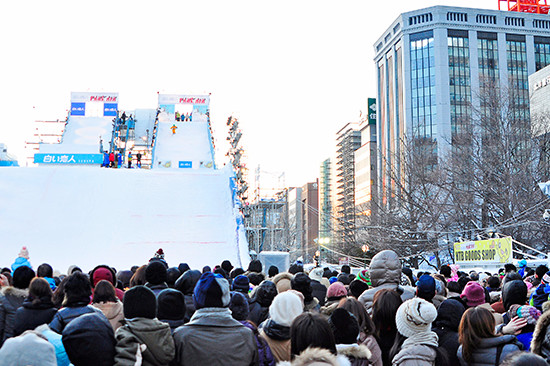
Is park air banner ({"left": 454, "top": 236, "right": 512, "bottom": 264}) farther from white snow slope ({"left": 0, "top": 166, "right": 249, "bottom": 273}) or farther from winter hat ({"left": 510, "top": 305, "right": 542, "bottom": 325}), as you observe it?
winter hat ({"left": 510, "top": 305, "right": 542, "bottom": 325})

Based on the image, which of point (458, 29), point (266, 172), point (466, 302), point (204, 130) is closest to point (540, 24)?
point (458, 29)

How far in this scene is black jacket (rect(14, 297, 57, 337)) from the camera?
4.69 meters

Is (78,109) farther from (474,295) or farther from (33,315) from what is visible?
(474,295)

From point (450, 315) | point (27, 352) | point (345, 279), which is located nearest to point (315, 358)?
point (27, 352)

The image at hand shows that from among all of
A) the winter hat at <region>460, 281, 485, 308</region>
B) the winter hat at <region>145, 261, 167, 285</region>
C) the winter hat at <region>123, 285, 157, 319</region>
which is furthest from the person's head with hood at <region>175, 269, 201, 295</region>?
the winter hat at <region>460, 281, 485, 308</region>

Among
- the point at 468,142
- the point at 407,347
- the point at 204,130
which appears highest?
the point at 204,130

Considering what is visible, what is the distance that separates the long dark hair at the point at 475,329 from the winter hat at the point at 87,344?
8.02ft

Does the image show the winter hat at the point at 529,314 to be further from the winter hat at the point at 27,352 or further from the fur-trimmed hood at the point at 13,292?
the fur-trimmed hood at the point at 13,292

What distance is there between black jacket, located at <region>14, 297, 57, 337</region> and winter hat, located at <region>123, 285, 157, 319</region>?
1.21 metres

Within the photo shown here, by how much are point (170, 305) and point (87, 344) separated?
0.95m

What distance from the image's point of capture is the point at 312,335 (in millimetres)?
3381

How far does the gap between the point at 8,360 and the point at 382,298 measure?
9.80 feet

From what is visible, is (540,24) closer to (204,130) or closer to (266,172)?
(266,172)

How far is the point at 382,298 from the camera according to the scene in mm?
4848
